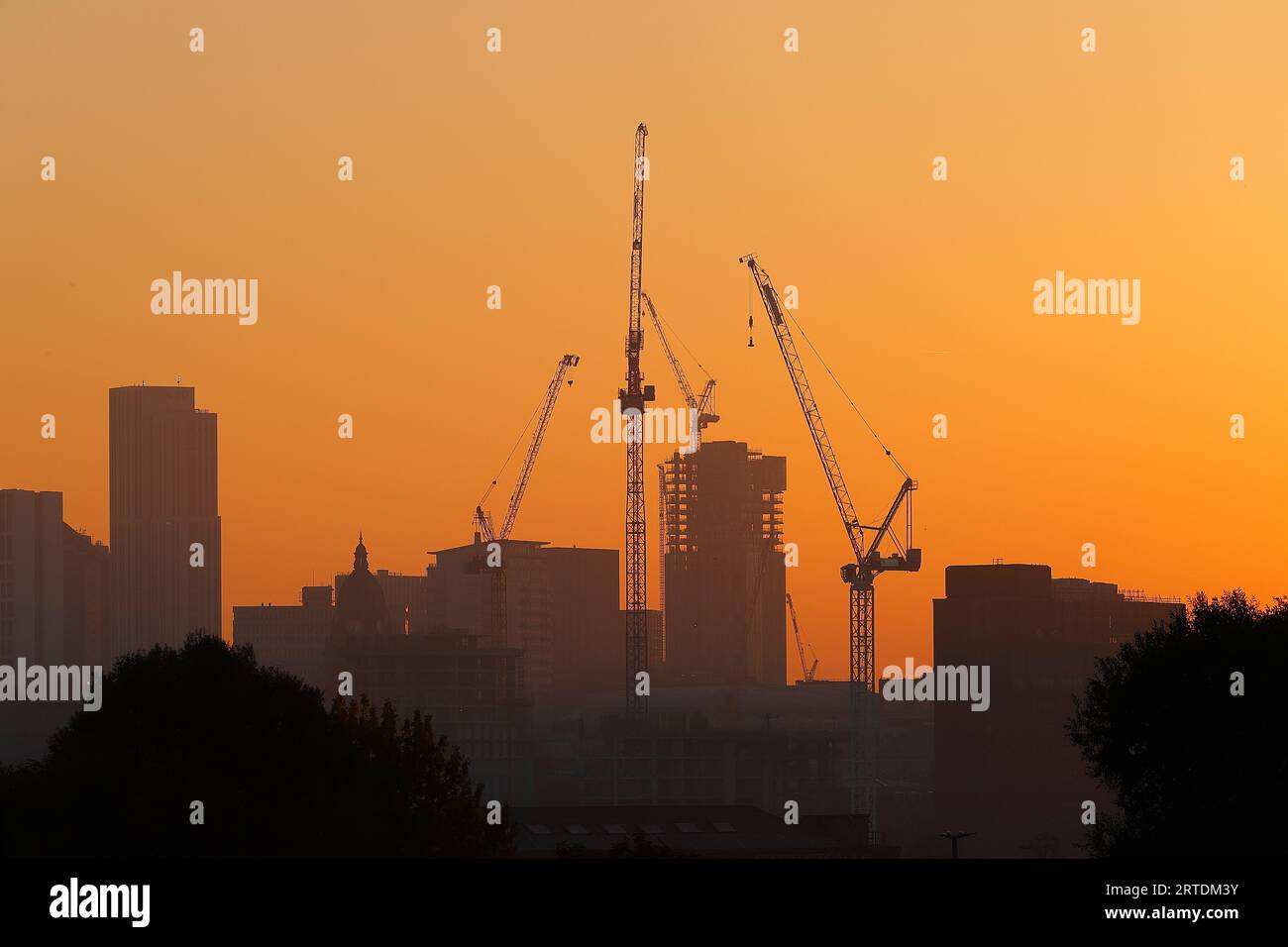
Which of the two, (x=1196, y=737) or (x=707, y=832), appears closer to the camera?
(x=1196, y=737)

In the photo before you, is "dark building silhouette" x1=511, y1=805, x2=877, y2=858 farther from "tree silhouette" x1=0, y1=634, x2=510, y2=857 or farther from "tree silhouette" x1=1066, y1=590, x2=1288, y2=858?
"tree silhouette" x1=1066, y1=590, x2=1288, y2=858

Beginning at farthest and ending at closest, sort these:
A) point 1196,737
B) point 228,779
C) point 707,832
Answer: point 707,832 → point 228,779 → point 1196,737

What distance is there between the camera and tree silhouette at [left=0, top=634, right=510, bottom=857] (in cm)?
8375

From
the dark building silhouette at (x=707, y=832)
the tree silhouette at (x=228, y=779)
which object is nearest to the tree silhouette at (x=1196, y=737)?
the tree silhouette at (x=228, y=779)

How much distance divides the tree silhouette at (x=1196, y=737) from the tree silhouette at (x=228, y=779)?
1171 inches

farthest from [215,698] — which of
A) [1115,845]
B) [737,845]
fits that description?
[737,845]

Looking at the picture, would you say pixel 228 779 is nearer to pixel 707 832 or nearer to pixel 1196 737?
pixel 1196 737

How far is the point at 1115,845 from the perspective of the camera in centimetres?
7856

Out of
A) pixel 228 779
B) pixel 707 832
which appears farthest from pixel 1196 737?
pixel 707 832

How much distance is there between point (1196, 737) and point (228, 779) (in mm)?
40600

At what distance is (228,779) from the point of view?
301ft

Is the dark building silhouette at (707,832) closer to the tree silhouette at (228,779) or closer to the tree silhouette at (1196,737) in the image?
the tree silhouette at (228,779)
